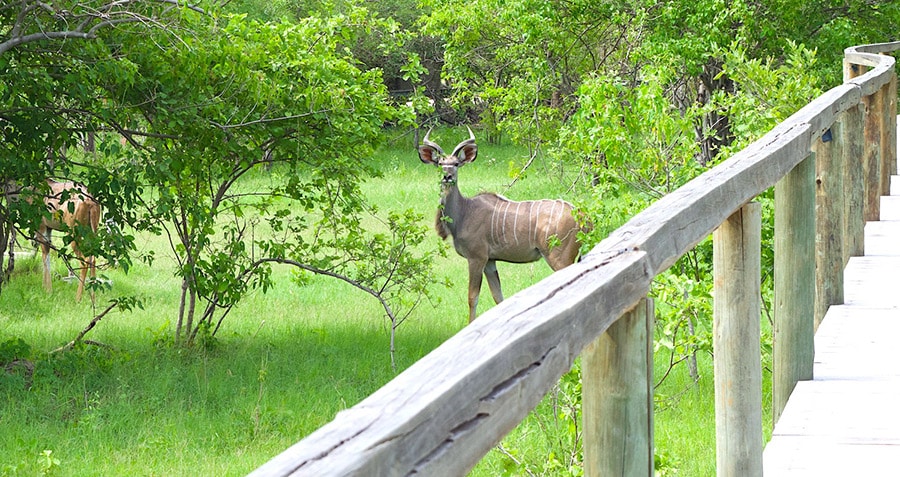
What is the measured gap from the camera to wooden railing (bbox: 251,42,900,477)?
51.9 inches

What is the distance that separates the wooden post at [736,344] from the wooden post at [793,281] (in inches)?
29.5

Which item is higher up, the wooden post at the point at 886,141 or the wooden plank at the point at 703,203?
the wooden plank at the point at 703,203

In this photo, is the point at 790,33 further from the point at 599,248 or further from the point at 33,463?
the point at 599,248

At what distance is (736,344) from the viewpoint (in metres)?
3.23

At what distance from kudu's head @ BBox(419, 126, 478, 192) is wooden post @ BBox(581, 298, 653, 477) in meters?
9.31

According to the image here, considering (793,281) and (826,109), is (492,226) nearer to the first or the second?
(826,109)

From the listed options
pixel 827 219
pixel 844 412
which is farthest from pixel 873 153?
pixel 844 412

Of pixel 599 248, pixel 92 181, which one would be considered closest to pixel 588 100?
pixel 92 181

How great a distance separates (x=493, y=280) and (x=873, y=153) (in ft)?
16.3

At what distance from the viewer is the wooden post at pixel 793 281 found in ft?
13.2

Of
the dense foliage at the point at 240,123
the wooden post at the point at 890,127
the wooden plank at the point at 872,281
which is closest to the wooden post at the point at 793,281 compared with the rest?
the wooden plank at the point at 872,281

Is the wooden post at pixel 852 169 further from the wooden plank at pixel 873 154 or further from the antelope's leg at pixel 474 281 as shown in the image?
the antelope's leg at pixel 474 281

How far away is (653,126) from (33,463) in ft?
14.3

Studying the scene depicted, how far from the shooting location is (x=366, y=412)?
1.31 metres
